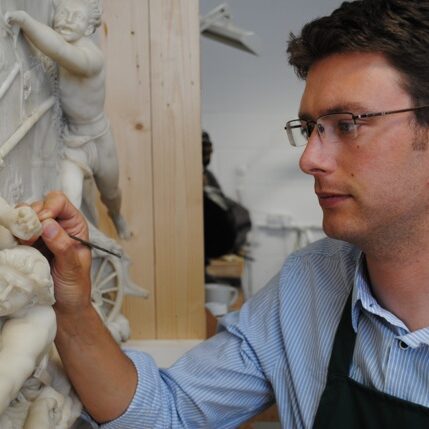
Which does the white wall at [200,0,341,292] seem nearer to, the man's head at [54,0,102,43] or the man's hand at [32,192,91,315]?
the man's head at [54,0,102,43]

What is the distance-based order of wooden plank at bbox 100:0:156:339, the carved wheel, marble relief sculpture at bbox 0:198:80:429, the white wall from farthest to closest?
the white wall, wooden plank at bbox 100:0:156:339, the carved wheel, marble relief sculpture at bbox 0:198:80:429

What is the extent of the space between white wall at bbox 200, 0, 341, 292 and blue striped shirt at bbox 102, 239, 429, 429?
2467 millimetres

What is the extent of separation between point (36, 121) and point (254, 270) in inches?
111

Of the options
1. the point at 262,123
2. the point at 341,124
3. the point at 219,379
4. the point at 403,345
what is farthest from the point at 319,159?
the point at 262,123

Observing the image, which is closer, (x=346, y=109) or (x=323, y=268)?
(x=346, y=109)

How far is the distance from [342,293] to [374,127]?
366 mm

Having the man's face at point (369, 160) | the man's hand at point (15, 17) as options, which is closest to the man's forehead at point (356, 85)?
the man's face at point (369, 160)

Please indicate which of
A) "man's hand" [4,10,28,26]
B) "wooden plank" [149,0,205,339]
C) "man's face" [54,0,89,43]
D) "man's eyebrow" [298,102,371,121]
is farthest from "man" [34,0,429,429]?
"wooden plank" [149,0,205,339]

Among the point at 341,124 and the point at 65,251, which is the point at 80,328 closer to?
the point at 65,251

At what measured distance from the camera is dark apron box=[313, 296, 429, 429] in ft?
3.32

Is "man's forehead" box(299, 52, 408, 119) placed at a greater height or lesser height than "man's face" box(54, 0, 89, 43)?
lesser

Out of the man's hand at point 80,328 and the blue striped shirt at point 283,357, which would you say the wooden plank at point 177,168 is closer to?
the blue striped shirt at point 283,357

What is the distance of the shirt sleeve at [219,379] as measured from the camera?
1170 mm

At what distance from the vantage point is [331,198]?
3.43 ft
